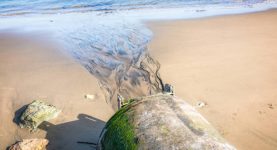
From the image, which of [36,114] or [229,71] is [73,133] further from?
[229,71]

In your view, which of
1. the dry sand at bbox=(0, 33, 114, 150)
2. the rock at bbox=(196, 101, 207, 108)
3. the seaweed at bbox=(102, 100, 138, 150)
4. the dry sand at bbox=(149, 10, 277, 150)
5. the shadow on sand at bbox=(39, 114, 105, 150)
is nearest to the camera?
the seaweed at bbox=(102, 100, 138, 150)

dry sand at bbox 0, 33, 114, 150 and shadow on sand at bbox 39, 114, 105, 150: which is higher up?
dry sand at bbox 0, 33, 114, 150

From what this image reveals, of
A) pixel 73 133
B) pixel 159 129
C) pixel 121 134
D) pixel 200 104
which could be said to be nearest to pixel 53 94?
pixel 73 133

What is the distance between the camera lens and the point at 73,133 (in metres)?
5.03

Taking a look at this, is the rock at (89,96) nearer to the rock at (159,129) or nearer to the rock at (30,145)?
the rock at (30,145)

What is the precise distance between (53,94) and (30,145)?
175cm

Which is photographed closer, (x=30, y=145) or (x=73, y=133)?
(x=30, y=145)

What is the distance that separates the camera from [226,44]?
8.67 meters

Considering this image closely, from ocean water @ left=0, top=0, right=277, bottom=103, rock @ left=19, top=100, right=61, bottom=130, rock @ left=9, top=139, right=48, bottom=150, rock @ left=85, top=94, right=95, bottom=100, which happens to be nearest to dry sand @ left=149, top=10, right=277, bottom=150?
ocean water @ left=0, top=0, right=277, bottom=103

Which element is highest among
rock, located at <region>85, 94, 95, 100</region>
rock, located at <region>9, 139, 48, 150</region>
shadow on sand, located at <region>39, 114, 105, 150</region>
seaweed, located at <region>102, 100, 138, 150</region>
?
seaweed, located at <region>102, 100, 138, 150</region>

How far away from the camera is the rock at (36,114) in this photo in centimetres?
514

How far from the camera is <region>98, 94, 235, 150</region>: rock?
2863mm

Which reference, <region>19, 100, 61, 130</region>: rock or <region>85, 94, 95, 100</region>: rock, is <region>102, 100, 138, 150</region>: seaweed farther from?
<region>85, 94, 95, 100</region>: rock

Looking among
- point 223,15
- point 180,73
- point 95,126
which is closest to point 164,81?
point 180,73
